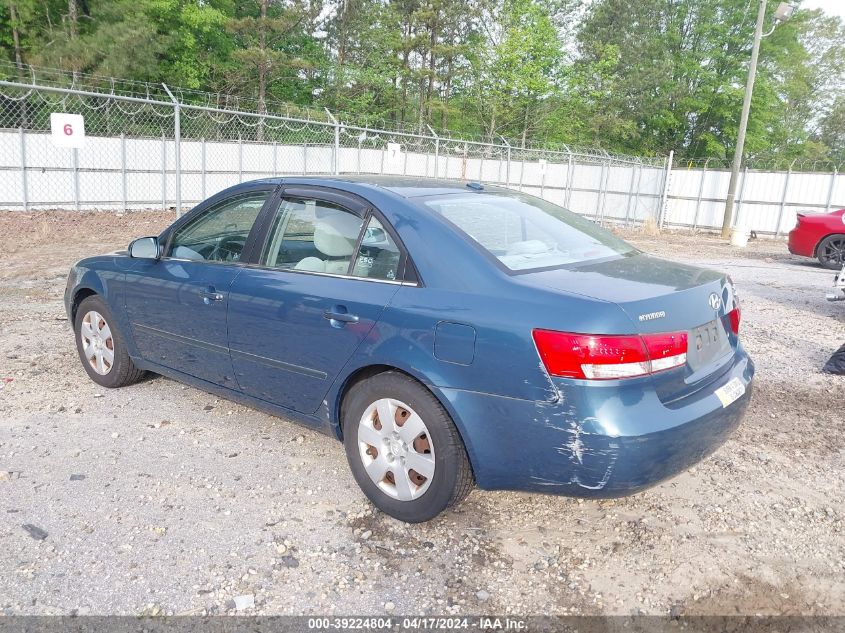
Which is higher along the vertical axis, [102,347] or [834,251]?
[834,251]

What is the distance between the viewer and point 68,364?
17.9ft

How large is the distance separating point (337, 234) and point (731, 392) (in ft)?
6.69

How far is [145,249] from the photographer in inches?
171

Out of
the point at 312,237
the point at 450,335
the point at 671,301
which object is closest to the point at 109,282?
the point at 312,237

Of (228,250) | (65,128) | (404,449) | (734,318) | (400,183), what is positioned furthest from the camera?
(65,128)

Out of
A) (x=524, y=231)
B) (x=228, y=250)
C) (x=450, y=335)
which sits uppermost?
(x=524, y=231)

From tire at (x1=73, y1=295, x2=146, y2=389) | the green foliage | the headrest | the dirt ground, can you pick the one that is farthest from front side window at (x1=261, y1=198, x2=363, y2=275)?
the green foliage

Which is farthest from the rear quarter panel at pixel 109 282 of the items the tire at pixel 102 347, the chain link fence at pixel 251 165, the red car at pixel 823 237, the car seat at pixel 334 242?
the red car at pixel 823 237

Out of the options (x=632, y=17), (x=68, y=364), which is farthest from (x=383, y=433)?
(x=632, y=17)

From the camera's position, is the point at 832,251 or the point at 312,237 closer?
the point at 312,237

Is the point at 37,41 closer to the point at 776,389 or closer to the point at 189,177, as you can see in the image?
the point at 189,177

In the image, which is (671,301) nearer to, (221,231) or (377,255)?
(377,255)

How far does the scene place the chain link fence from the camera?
16.1m

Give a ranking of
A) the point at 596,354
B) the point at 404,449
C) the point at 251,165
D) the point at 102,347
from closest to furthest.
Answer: the point at 596,354 < the point at 404,449 < the point at 102,347 < the point at 251,165
